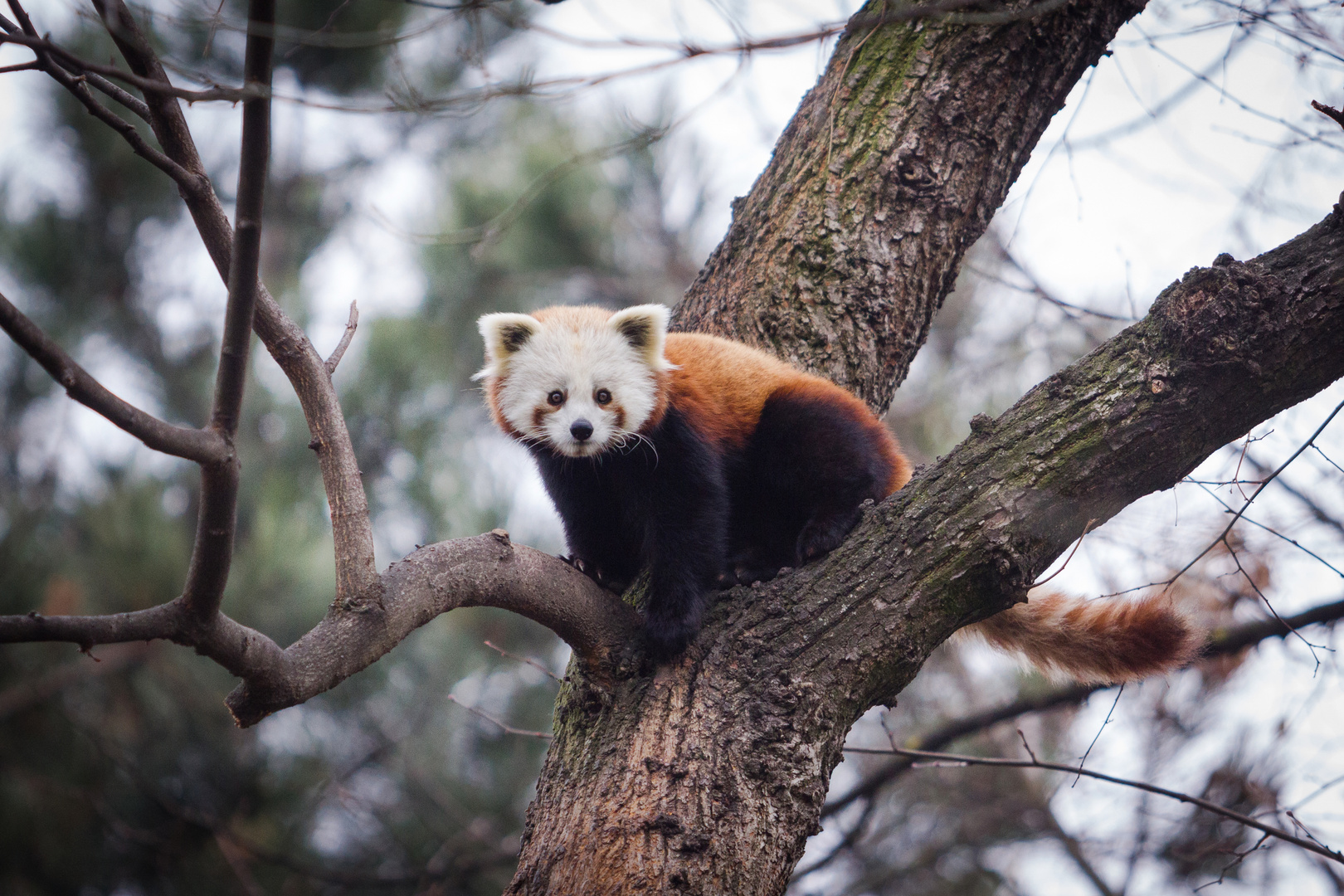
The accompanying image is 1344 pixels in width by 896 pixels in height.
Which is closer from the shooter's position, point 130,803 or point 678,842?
point 678,842

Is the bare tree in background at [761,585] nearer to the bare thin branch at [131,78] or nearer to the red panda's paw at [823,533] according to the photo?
the bare thin branch at [131,78]

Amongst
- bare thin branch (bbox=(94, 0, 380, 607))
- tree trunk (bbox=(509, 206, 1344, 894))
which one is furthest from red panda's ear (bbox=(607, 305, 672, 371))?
bare thin branch (bbox=(94, 0, 380, 607))

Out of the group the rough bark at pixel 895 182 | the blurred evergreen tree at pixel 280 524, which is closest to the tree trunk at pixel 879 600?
the rough bark at pixel 895 182

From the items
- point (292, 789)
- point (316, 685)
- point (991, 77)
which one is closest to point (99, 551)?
point (292, 789)

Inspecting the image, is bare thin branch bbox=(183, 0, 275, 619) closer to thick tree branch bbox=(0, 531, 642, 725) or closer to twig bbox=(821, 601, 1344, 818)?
thick tree branch bbox=(0, 531, 642, 725)

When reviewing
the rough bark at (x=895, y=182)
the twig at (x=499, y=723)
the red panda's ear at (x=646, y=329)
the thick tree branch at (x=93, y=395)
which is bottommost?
the thick tree branch at (x=93, y=395)

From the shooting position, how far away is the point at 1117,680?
2914mm

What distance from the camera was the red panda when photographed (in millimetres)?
2904

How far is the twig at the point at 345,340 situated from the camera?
217 centimetres

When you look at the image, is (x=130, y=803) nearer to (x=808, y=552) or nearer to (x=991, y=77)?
(x=808, y=552)

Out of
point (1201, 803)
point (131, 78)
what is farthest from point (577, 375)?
point (1201, 803)

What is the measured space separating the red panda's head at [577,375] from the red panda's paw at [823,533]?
0.67 metres

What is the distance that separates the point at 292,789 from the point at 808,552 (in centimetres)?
477

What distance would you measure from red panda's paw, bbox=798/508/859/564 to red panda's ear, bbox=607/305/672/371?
0.76m
